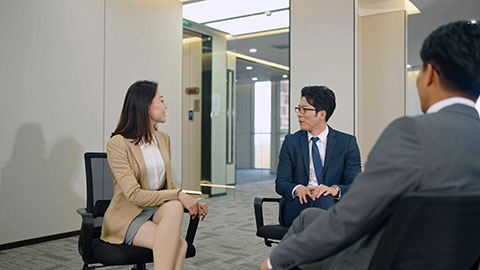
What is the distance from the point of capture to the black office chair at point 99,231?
7.26 ft

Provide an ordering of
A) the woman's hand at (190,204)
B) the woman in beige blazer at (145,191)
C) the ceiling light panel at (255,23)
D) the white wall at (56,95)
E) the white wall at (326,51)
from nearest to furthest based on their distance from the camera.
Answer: the woman in beige blazer at (145,191) < the woman's hand at (190,204) < the white wall at (56,95) < the white wall at (326,51) < the ceiling light panel at (255,23)

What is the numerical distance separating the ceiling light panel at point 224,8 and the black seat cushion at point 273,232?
15.4 ft

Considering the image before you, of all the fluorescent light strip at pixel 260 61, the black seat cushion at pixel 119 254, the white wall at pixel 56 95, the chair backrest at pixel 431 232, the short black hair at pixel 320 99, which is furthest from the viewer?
the fluorescent light strip at pixel 260 61

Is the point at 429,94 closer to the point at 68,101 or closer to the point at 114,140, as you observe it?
the point at 114,140

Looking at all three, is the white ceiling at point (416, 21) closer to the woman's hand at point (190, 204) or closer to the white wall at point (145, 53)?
the white wall at point (145, 53)

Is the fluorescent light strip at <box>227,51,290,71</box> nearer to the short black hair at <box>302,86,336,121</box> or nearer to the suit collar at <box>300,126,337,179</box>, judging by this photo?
the short black hair at <box>302,86,336,121</box>

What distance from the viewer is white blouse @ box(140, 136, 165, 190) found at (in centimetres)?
263

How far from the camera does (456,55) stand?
3.84 feet

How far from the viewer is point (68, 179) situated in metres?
4.63

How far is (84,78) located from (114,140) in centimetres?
259

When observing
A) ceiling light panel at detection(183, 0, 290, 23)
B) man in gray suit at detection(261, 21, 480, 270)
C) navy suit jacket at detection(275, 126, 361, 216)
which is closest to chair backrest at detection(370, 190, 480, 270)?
man in gray suit at detection(261, 21, 480, 270)

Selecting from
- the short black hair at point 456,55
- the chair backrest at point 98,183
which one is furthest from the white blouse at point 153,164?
the short black hair at point 456,55

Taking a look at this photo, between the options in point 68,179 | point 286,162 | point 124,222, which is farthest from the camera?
point 68,179

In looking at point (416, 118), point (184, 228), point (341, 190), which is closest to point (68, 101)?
point (184, 228)
